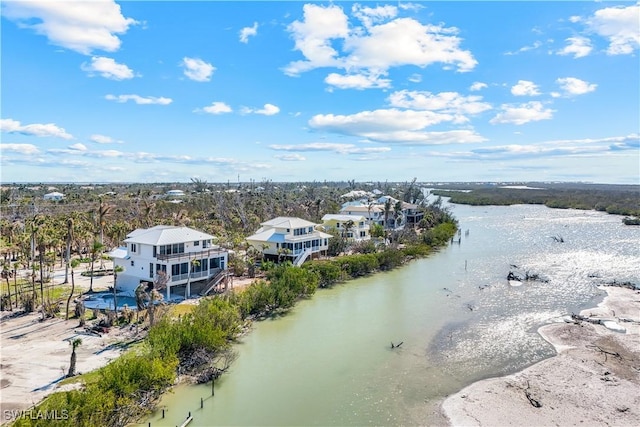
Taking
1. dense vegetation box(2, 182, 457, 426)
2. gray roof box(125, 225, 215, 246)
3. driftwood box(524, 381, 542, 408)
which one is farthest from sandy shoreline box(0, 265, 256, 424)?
driftwood box(524, 381, 542, 408)

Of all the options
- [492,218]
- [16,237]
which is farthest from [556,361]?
[492,218]

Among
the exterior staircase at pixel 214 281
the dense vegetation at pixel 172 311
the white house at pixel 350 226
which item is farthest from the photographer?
the white house at pixel 350 226

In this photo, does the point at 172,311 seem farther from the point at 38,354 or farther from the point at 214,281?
the point at 38,354

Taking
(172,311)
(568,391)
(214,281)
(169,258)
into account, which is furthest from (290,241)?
(568,391)

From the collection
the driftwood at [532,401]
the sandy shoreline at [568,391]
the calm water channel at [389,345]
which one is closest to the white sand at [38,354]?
the calm water channel at [389,345]

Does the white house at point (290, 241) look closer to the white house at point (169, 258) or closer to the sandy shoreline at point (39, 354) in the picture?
the white house at point (169, 258)

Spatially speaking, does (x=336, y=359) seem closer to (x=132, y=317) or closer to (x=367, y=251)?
(x=132, y=317)
